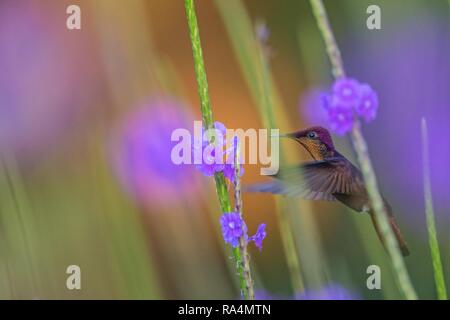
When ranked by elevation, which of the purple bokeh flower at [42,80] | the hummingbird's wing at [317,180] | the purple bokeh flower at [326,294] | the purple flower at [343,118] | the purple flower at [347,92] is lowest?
the purple bokeh flower at [326,294]

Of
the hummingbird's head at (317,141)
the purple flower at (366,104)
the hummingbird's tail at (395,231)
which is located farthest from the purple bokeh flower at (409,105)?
the purple flower at (366,104)

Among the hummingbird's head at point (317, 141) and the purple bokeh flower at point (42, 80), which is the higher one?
the purple bokeh flower at point (42, 80)

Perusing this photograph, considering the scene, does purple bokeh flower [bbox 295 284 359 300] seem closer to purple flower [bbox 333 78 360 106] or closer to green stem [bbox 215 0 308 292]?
green stem [bbox 215 0 308 292]

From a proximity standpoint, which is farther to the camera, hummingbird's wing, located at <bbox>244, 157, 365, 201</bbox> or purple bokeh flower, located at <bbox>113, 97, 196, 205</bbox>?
purple bokeh flower, located at <bbox>113, 97, 196, 205</bbox>

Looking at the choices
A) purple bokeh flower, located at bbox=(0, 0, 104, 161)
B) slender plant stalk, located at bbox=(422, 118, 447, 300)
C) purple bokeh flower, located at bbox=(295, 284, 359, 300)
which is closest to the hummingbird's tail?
purple bokeh flower, located at bbox=(295, 284, 359, 300)

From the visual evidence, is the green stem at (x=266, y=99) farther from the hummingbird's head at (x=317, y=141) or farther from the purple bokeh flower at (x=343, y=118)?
the purple bokeh flower at (x=343, y=118)

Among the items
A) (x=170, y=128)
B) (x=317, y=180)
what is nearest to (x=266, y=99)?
(x=317, y=180)

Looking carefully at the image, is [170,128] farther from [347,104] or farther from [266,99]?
[347,104]
